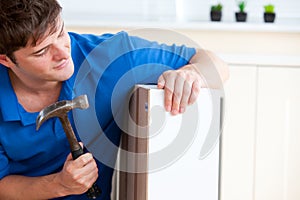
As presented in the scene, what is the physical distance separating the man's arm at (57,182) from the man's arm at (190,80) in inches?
9.7

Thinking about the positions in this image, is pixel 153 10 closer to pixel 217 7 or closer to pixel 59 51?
pixel 217 7

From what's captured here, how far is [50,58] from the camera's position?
3.99 feet

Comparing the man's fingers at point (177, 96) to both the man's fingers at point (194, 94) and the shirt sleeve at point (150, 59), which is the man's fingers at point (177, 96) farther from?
the shirt sleeve at point (150, 59)

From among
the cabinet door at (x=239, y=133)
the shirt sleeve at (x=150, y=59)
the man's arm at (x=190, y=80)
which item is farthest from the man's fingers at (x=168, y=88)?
the cabinet door at (x=239, y=133)

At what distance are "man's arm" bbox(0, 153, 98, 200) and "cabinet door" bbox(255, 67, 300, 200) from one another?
4.01 feet

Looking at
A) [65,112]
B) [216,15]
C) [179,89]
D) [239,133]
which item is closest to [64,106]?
[65,112]

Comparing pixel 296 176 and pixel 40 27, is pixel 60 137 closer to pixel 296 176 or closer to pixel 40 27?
pixel 40 27

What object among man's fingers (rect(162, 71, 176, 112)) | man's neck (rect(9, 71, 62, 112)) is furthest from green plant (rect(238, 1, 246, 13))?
man's fingers (rect(162, 71, 176, 112))

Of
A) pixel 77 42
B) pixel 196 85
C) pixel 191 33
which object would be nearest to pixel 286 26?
pixel 191 33

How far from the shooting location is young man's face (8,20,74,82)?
1192 mm

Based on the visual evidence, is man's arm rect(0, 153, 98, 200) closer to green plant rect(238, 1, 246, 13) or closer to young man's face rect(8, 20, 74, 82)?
young man's face rect(8, 20, 74, 82)

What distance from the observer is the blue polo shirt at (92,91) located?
1297 millimetres

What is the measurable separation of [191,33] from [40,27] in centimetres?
134

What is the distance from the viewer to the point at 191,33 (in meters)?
2.43
